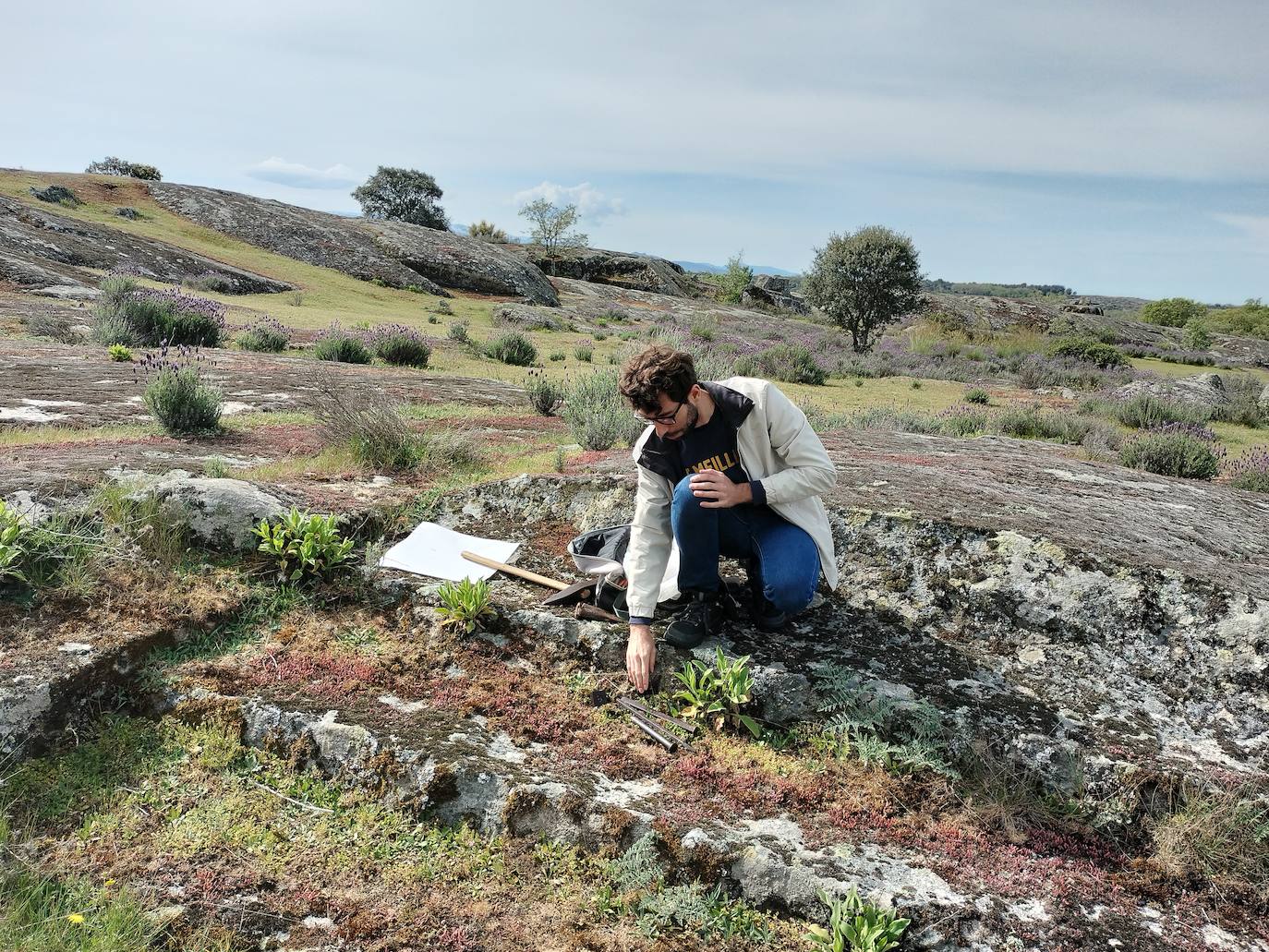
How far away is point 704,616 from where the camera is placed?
3639mm

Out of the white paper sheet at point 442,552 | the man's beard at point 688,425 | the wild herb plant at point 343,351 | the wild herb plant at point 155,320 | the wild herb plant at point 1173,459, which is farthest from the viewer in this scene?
the wild herb plant at point 343,351

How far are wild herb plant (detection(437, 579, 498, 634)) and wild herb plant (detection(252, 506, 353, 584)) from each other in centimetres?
78

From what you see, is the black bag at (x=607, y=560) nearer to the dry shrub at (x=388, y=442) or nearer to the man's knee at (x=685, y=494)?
the man's knee at (x=685, y=494)

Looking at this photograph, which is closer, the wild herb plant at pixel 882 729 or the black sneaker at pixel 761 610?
the wild herb plant at pixel 882 729

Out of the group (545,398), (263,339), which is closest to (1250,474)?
(545,398)

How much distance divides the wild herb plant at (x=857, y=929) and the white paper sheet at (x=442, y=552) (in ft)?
8.20

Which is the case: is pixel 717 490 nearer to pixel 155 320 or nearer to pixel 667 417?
pixel 667 417

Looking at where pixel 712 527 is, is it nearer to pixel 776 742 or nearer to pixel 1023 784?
pixel 776 742

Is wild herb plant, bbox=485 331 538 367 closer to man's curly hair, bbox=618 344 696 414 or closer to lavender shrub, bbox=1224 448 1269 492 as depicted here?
lavender shrub, bbox=1224 448 1269 492

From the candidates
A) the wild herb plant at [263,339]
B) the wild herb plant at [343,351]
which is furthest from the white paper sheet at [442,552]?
the wild herb plant at [263,339]

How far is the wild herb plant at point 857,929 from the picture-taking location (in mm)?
2240

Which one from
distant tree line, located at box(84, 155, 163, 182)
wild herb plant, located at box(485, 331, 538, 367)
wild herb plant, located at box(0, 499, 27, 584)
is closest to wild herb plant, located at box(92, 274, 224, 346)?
wild herb plant, located at box(485, 331, 538, 367)

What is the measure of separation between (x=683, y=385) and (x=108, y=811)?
273 cm

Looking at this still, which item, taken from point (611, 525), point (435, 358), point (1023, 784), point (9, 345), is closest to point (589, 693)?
point (611, 525)
